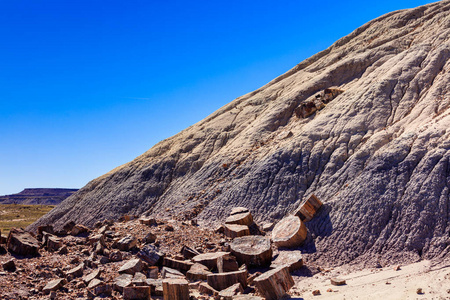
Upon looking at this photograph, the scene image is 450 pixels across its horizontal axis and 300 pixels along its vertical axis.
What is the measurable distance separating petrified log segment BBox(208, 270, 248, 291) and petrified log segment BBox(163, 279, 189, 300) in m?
1.22

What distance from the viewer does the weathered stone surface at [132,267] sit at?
405 inches

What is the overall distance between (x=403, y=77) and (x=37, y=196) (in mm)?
117948

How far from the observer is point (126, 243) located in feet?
→ 40.2

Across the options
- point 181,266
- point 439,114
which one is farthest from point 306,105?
point 181,266

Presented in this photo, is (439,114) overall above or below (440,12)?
below

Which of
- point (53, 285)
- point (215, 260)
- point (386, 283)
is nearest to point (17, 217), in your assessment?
point (53, 285)

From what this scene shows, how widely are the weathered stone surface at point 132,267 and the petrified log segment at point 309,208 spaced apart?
5794 mm

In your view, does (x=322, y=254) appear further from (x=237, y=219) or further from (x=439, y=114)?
(x=439, y=114)

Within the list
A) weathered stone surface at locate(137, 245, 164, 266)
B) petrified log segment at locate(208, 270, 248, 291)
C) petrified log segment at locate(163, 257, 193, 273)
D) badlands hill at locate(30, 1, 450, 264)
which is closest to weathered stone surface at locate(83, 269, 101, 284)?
weathered stone surface at locate(137, 245, 164, 266)

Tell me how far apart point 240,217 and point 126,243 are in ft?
14.5

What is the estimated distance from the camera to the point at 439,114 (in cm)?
1356

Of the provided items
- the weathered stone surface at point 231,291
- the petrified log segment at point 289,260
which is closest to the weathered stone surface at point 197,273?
the weathered stone surface at point 231,291

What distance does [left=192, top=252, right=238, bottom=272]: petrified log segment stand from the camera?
10.5 metres

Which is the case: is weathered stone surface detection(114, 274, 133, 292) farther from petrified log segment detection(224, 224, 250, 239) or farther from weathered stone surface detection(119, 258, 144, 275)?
petrified log segment detection(224, 224, 250, 239)
